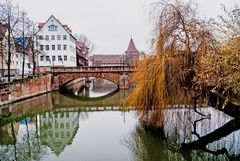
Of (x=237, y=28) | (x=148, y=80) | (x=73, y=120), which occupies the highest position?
(x=237, y=28)

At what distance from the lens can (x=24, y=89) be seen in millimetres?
32719

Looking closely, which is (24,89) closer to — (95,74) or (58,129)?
(95,74)

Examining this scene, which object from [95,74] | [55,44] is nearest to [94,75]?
[95,74]

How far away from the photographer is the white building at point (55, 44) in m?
61.7

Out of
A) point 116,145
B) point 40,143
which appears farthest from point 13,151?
point 116,145

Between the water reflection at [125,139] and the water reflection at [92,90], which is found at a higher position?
the water reflection at [125,139]

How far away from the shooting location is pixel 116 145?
48.1 feet

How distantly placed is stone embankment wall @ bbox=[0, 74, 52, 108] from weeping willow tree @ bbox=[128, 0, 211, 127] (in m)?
17.7

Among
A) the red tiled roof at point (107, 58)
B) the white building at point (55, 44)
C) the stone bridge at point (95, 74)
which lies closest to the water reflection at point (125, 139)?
the stone bridge at point (95, 74)

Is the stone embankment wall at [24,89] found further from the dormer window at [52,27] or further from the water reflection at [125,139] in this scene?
the dormer window at [52,27]

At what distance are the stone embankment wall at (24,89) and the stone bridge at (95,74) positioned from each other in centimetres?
129

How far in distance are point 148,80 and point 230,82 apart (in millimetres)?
5125

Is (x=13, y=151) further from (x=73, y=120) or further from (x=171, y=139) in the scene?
(x=73, y=120)

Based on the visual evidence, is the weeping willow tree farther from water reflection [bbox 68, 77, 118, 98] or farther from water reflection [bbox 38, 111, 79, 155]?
water reflection [bbox 68, 77, 118, 98]
